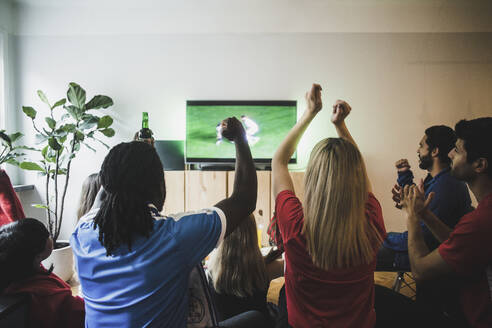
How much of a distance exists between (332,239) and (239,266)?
609 millimetres

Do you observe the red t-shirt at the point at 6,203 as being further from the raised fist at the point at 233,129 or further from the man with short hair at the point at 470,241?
the man with short hair at the point at 470,241

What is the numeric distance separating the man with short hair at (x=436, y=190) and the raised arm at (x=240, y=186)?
0.93 metres

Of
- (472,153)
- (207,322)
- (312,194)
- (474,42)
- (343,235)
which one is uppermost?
(474,42)

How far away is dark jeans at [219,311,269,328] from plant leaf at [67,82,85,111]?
101 inches

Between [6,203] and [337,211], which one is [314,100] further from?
[6,203]

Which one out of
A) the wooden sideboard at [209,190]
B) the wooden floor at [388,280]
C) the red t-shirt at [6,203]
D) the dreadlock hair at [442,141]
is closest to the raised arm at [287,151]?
the dreadlock hair at [442,141]

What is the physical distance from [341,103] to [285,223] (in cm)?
54

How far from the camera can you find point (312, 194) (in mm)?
823

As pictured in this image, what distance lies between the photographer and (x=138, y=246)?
668mm

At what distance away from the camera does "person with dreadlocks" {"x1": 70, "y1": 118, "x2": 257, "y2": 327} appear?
66 centimetres

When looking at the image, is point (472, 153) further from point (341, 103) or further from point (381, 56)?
point (381, 56)

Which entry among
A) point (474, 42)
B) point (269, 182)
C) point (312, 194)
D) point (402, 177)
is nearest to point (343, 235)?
point (312, 194)

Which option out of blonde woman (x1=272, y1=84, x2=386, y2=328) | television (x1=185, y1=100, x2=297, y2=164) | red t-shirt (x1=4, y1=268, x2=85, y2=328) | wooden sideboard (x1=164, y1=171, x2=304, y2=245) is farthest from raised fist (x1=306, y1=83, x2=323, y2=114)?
television (x1=185, y1=100, x2=297, y2=164)

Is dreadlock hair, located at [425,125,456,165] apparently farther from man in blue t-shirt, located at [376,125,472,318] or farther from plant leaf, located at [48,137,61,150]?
plant leaf, located at [48,137,61,150]
